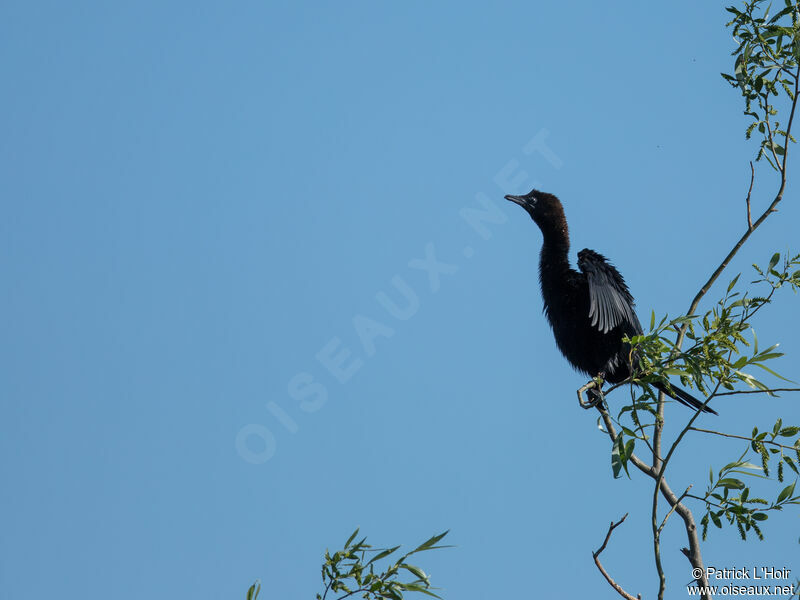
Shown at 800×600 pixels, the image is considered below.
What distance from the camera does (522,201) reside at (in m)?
7.02

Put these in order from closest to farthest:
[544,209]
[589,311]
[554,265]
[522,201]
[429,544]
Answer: [429,544] < [589,311] < [554,265] < [544,209] < [522,201]

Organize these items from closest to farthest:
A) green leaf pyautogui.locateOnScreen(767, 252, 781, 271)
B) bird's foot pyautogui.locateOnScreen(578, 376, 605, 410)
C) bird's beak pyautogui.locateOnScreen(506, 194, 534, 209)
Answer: green leaf pyautogui.locateOnScreen(767, 252, 781, 271) → bird's foot pyautogui.locateOnScreen(578, 376, 605, 410) → bird's beak pyautogui.locateOnScreen(506, 194, 534, 209)

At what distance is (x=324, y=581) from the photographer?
3430 millimetres

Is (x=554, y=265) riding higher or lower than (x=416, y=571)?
higher

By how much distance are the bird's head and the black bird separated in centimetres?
8

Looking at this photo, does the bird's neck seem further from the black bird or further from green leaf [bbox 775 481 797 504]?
green leaf [bbox 775 481 797 504]

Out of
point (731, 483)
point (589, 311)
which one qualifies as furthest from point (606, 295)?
point (731, 483)

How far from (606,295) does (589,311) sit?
278 mm

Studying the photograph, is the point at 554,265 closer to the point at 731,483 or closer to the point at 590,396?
the point at 590,396

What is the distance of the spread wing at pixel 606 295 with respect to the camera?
553cm

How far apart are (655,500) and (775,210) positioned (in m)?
1.58

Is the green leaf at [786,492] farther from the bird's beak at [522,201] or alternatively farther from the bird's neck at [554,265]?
the bird's beak at [522,201]

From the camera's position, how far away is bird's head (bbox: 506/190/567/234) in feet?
21.9

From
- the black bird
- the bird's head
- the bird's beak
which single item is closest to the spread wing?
the black bird
